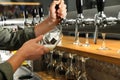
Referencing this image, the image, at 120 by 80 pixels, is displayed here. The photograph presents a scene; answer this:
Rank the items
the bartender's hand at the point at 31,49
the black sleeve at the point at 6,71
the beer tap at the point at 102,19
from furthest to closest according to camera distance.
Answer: the beer tap at the point at 102,19
the bartender's hand at the point at 31,49
the black sleeve at the point at 6,71

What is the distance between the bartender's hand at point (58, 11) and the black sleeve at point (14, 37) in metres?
0.27

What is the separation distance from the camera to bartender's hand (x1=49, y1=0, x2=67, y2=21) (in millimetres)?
1604

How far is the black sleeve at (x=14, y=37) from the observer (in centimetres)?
191

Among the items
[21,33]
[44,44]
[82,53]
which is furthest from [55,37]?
[21,33]

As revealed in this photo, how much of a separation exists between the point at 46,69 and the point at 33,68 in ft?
0.46

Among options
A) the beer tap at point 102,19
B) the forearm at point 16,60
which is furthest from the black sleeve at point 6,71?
the beer tap at point 102,19

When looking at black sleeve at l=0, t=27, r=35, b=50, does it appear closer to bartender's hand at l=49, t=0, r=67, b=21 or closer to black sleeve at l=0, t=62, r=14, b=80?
bartender's hand at l=49, t=0, r=67, b=21

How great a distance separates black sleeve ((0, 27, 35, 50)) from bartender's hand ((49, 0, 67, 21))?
273 mm

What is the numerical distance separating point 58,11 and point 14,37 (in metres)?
0.49

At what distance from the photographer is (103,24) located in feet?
4.68

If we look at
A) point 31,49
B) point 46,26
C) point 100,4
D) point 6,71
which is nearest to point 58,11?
point 46,26

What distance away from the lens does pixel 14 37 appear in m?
1.97

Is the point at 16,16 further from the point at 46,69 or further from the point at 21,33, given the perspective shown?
the point at 21,33

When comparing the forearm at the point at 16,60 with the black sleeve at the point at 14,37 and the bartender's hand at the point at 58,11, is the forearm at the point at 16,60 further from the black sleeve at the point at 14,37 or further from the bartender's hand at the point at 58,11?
the black sleeve at the point at 14,37
